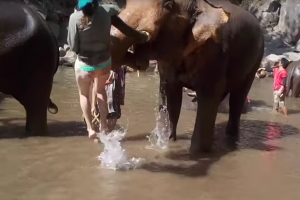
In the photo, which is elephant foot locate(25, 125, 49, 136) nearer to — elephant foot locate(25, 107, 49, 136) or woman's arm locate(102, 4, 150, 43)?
elephant foot locate(25, 107, 49, 136)

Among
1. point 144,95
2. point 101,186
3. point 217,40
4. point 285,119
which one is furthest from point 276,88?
point 101,186

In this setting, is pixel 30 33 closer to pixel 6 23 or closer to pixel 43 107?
pixel 6 23

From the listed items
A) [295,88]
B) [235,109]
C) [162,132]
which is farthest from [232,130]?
[295,88]

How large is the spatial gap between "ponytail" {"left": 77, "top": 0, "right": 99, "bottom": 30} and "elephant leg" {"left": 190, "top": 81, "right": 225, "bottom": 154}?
1.30 meters

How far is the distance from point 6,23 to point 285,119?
15.1ft

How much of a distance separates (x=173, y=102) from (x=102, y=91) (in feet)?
3.31

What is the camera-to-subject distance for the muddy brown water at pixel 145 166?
A: 414 cm

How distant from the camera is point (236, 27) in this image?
5797 mm

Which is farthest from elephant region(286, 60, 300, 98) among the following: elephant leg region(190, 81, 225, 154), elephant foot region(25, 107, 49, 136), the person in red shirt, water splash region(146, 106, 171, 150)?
elephant foot region(25, 107, 49, 136)

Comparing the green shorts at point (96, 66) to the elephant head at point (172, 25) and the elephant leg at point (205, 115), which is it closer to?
the elephant head at point (172, 25)

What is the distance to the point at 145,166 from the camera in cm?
484

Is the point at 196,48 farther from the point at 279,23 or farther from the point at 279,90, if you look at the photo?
the point at 279,23

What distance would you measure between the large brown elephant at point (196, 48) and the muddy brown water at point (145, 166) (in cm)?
55

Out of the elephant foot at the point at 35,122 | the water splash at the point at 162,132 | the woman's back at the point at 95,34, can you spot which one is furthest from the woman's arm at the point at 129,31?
the elephant foot at the point at 35,122
